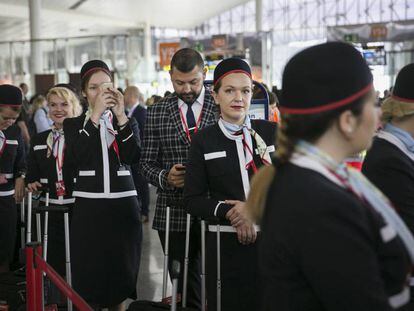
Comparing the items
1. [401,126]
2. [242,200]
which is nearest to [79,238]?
[242,200]

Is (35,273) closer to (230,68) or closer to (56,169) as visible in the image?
(230,68)

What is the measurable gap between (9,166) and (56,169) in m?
1.07

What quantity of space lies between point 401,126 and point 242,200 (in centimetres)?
93

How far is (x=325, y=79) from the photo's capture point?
1618 mm

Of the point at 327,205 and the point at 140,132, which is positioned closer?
the point at 327,205

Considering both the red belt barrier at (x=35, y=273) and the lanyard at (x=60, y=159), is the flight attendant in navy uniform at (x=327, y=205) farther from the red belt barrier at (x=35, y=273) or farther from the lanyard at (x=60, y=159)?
the lanyard at (x=60, y=159)

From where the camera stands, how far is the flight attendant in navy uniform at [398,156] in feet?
8.50

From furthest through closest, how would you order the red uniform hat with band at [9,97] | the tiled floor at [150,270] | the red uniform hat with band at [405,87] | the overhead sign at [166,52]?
1. the overhead sign at [166,52]
2. the tiled floor at [150,270]
3. the red uniform hat with band at [9,97]
4. the red uniform hat with band at [405,87]

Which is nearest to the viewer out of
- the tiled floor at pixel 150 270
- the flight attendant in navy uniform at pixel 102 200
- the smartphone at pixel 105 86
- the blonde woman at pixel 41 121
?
the smartphone at pixel 105 86

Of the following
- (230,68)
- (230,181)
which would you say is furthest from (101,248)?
(230,68)

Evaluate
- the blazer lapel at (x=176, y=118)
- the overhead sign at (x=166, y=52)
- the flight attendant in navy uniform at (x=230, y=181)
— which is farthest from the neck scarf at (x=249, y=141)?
the overhead sign at (x=166, y=52)

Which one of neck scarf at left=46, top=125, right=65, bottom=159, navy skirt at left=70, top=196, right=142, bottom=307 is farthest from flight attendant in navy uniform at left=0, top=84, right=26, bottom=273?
navy skirt at left=70, top=196, right=142, bottom=307

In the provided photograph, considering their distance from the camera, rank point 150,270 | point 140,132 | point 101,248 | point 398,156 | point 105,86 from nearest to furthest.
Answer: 1. point 398,156
2. point 105,86
3. point 101,248
4. point 150,270
5. point 140,132

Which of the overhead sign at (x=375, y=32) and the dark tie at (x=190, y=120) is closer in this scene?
Result: the dark tie at (x=190, y=120)
